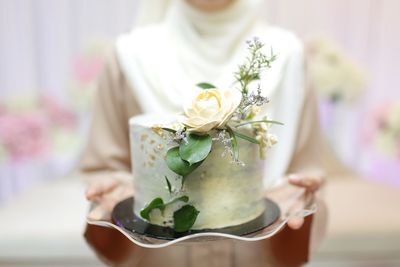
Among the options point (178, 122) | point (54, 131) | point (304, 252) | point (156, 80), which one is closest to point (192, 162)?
point (178, 122)

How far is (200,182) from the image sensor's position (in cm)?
60

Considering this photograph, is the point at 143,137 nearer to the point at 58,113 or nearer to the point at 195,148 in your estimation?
the point at 195,148

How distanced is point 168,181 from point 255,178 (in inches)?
5.3

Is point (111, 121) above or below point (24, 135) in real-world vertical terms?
above

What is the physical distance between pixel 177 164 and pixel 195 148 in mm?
30

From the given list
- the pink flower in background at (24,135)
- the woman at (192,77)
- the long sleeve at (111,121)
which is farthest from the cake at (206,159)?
the pink flower in background at (24,135)

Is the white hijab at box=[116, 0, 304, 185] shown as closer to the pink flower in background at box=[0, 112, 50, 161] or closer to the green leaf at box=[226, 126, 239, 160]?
the green leaf at box=[226, 126, 239, 160]

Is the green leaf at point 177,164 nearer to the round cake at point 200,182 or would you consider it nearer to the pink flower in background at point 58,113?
the round cake at point 200,182

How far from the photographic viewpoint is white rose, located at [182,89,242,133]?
53cm

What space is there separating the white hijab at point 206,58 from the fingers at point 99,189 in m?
0.22

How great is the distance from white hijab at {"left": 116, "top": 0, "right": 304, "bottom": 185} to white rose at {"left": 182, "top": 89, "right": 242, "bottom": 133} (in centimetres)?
36

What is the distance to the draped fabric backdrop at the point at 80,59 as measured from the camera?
1949 millimetres

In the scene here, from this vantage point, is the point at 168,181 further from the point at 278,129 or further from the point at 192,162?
the point at 278,129

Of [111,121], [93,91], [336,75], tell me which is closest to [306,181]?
[111,121]
